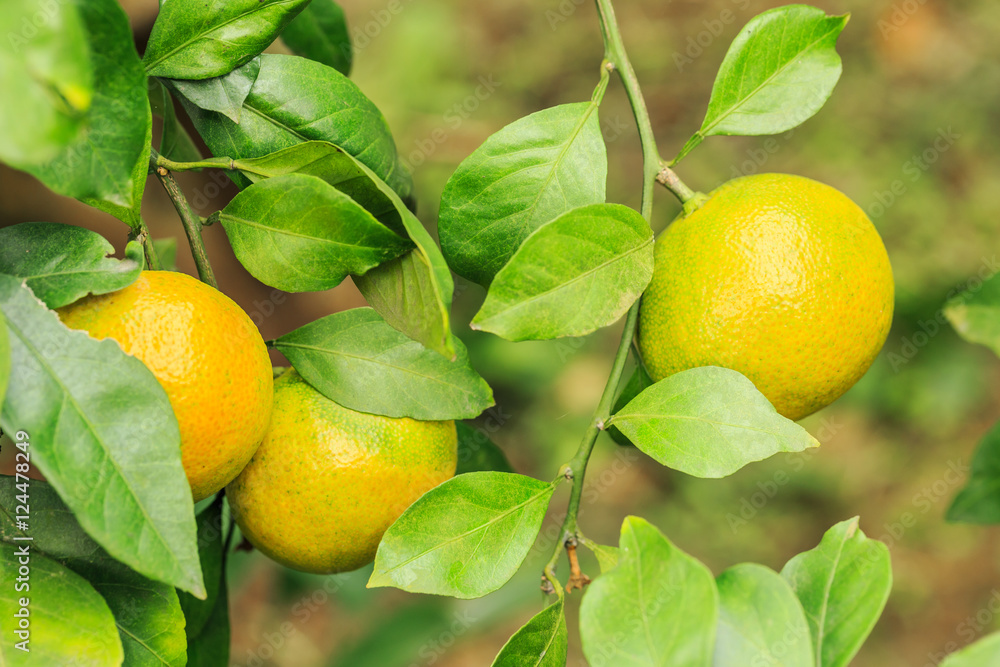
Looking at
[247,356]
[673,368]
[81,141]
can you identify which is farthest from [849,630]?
[81,141]

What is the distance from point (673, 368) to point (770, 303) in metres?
0.09

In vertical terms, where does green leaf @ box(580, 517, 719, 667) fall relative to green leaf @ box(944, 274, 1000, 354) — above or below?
below

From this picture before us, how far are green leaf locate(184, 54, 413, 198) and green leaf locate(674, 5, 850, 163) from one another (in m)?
0.29

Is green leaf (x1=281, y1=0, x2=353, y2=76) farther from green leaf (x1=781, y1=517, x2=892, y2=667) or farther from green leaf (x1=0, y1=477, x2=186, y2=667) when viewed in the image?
green leaf (x1=781, y1=517, x2=892, y2=667)

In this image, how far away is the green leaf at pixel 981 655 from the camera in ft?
1.29

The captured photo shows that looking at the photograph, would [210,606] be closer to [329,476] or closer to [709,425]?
[329,476]

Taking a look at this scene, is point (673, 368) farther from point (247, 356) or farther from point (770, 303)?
point (247, 356)

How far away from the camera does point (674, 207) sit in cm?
181

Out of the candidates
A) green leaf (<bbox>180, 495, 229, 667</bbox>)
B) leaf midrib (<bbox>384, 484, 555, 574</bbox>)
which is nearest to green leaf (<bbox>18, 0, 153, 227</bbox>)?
leaf midrib (<bbox>384, 484, 555, 574</bbox>)

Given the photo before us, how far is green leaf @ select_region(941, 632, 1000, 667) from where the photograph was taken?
1.29ft

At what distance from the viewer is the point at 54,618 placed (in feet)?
1.61

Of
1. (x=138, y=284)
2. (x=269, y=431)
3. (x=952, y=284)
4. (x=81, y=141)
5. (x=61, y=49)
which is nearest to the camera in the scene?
(x=61, y=49)

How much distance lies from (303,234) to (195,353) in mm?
116

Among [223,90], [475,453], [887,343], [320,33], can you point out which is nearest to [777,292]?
[475,453]
